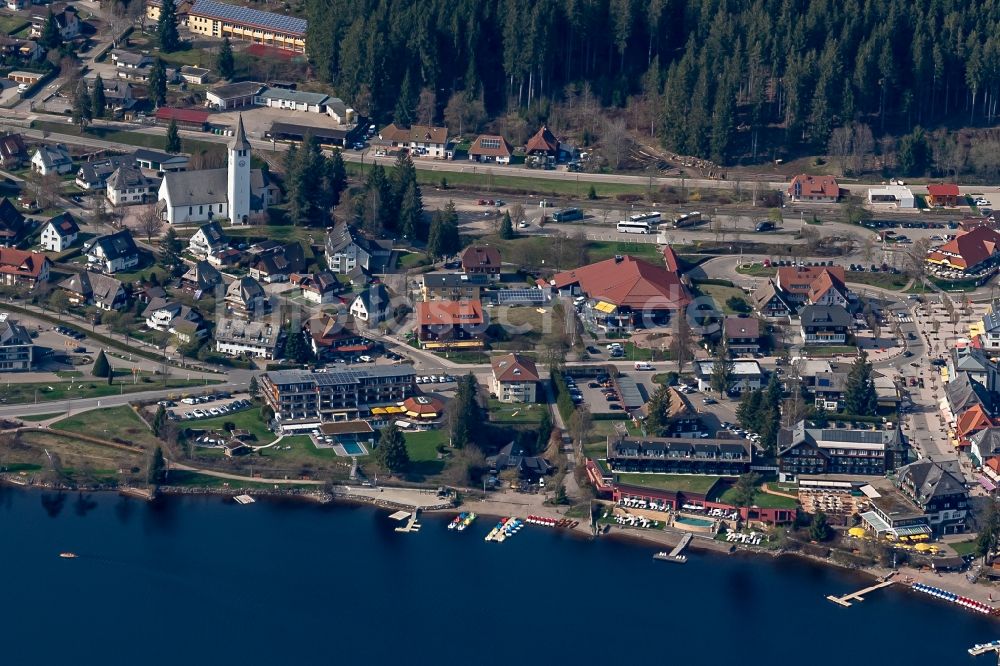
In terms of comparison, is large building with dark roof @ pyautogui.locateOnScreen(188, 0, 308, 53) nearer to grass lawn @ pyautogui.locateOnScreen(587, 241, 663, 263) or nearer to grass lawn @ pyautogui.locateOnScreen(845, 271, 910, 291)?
grass lawn @ pyautogui.locateOnScreen(587, 241, 663, 263)

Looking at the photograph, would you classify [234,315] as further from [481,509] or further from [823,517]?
[823,517]

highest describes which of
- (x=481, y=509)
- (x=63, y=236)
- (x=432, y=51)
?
(x=432, y=51)

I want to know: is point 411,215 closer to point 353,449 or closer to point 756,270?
point 756,270

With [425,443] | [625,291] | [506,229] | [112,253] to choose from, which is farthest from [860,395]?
[112,253]

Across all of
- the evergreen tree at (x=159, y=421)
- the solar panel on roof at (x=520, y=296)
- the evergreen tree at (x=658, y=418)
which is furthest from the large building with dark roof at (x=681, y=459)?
the evergreen tree at (x=159, y=421)

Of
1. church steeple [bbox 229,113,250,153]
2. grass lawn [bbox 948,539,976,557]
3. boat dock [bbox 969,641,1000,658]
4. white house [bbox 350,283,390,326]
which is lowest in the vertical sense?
boat dock [bbox 969,641,1000,658]

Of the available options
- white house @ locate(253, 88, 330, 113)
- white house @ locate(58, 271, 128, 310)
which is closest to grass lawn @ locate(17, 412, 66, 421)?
white house @ locate(58, 271, 128, 310)

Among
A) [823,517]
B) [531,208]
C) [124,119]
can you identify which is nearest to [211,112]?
[124,119]
